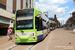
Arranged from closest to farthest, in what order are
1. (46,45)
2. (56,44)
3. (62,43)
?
(46,45)
(56,44)
(62,43)

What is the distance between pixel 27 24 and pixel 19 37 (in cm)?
141

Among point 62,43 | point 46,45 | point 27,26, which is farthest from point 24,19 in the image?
point 62,43

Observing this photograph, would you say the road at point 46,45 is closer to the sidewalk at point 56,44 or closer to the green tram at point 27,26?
the sidewalk at point 56,44

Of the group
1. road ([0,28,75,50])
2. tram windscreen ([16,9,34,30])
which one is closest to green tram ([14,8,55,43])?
tram windscreen ([16,9,34,30])

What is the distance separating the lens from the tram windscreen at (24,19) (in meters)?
7.79

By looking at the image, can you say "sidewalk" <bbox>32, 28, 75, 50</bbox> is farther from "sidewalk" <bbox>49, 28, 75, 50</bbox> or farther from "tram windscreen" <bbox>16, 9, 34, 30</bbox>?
"tram windscreen" <bbox>16, 9, 34, 30</bbox>

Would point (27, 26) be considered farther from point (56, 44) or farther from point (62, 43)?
point (62, 43)

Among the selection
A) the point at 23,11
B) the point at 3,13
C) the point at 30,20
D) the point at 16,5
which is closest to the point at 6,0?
the point at 3,13

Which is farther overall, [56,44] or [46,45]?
[56,44]

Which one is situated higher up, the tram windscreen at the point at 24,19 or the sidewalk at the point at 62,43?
the tram windscreen at the point at 24,19

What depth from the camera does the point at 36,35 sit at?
26.3ft

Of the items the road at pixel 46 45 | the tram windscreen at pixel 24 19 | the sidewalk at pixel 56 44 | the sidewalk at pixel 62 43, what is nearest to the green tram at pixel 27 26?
the tram windscreen at pixel 24 19

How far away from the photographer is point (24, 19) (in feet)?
26.0

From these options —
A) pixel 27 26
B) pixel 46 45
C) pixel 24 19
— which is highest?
pixel 24 19
